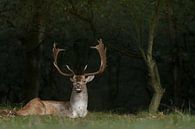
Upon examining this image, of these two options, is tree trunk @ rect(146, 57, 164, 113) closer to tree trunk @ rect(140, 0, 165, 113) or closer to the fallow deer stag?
tree trunk @ rect(140, 0, 165, 113)

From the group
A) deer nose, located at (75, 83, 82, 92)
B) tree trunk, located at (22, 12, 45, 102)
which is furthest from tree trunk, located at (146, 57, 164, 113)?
tree trunk, located at (22, 12, 45, 102)

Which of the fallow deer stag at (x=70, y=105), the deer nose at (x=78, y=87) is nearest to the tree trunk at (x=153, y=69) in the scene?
the fallow deer stag at (x=70, y=105)

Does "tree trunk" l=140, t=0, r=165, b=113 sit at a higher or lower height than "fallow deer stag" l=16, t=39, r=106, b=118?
higher

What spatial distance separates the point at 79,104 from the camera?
19297mm

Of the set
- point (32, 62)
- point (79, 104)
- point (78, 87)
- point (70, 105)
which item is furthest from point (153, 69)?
point (32, 62)

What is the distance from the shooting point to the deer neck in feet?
62.4

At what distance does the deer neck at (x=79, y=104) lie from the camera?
19.0 m

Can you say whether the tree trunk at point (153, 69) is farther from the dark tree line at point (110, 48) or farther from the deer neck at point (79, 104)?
the deer neck at point (79, 104)

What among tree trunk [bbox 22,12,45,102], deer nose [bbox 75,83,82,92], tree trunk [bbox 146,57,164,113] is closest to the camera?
deer nose [bbox 75,83,82,92]

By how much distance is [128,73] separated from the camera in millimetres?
31484

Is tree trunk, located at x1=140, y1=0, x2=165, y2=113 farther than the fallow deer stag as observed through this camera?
Yes

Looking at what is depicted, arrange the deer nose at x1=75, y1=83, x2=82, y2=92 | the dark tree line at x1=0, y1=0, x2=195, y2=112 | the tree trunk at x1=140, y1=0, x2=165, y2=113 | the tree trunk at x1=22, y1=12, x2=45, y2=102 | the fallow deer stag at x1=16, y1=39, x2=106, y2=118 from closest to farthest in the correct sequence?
the fallow deer stag at x1=16, y1=39, x2=106, y2=118
the deer nose at x1=75, y1=83, x2=82, y2=92
the tree trunk at x1=140, y1=0, x2=165, y2=113
the dark tree line at x1=0, y1=0, x2=195, y2=112
the tree trunk at x1=22, y1=12, x2=45, y2=102

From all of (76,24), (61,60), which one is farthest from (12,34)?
(76,24)

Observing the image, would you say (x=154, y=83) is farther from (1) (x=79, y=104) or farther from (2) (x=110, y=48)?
(2) (x=110, y=48)
